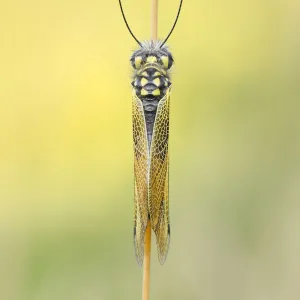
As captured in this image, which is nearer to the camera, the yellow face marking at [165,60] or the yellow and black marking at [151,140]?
the yellow and black marking at [151,140]

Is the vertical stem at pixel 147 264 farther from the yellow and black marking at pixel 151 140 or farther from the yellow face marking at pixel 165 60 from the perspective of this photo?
the yellow face marking at pixel 165 60

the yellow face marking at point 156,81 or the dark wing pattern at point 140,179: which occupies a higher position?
the yellow face marking at point 156,81

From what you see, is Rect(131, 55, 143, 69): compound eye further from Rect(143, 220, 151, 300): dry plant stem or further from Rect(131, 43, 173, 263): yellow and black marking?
Rect(143, 220, 151, 300): dry plant stem

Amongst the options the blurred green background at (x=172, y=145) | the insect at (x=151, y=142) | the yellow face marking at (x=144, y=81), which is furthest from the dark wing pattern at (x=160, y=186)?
the blurred green background at (x=172, y=145)

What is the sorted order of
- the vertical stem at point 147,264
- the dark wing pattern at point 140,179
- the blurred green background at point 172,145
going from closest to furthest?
the vertical stem at point 147,264
the dark wing pattern at point 140,179
the blurred green background at point 172,145

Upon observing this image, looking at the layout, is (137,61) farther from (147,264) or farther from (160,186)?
(147,264)
